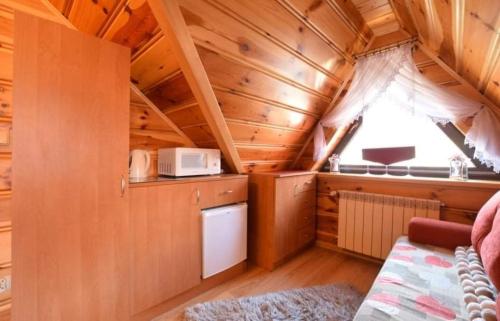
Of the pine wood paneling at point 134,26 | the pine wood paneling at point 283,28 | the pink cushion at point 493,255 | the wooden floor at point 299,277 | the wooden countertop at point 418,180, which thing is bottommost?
the wooden floor at point 299,277

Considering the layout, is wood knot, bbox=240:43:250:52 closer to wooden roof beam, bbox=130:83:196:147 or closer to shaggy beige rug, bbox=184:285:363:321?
wooden roof beam, bbox=130:83:196:147

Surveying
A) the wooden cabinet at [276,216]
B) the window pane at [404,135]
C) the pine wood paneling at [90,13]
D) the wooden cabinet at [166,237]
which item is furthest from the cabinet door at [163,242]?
the window pane at [404,135]

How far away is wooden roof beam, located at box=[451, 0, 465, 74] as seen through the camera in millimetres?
1105

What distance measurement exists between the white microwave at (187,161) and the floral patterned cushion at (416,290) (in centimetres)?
Result: 152

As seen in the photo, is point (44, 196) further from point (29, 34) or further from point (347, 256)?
point (347, 256)

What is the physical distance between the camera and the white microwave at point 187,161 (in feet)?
6.23

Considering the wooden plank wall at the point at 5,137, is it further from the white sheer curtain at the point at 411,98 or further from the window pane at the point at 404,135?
the window pane at the point at 404,135

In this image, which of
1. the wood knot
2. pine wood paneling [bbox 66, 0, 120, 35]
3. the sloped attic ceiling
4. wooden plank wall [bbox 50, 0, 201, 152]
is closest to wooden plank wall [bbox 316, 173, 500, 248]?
the sloped attic ceiling

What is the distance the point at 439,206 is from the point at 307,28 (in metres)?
1.98

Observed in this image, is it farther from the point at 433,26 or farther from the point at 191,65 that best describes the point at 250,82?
the point at 433,26

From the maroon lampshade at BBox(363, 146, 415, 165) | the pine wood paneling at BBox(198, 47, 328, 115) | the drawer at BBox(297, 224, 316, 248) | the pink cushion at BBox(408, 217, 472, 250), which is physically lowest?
the drawer at BBox(297, 224, 316, 248)

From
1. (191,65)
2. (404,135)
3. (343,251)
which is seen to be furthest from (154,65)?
(343,251)

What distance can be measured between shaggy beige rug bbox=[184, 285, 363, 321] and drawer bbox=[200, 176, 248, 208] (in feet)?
2.60

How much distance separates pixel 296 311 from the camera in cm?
172
